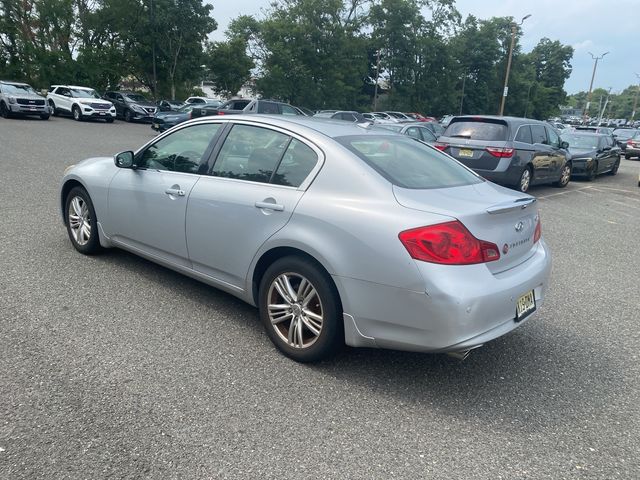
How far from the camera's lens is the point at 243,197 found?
364 centimetres

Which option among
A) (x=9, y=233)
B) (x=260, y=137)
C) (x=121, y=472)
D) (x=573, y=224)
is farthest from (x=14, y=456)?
(x=573, y=224)

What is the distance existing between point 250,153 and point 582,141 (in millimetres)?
15330

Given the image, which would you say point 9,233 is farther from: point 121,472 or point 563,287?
point 563,287

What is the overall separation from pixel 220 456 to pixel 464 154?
9.20 m

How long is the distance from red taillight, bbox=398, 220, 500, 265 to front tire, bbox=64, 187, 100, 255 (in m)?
3.51

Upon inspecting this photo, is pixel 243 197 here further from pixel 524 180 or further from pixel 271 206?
pixel 524 180

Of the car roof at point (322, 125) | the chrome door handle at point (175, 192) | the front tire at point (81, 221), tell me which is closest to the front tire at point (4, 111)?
the front tire at point (81, 221)

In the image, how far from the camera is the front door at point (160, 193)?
4.14m

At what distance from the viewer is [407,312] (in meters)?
2.87

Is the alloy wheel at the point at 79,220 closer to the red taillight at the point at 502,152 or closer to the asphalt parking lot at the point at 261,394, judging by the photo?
the asphalt parking lot at the point at 261,394

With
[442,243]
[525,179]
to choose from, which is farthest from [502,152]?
[442,243]

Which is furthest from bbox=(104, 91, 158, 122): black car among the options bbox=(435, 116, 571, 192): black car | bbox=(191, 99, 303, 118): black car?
bbox=(435, 116, 571, 192): black car

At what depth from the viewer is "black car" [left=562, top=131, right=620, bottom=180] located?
15.0m

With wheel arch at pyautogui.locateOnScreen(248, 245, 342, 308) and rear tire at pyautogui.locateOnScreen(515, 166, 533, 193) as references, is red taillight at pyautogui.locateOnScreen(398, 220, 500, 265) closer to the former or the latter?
wheel arch at pyautogui.locateOnScreen(248, 245, 342, 308)
